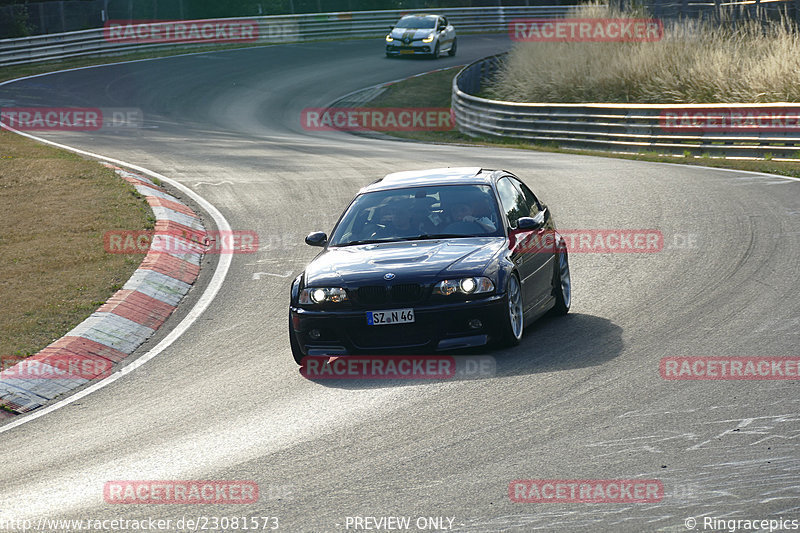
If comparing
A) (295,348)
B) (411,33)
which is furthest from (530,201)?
(411,33)

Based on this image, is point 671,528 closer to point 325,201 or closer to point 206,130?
point 325,201

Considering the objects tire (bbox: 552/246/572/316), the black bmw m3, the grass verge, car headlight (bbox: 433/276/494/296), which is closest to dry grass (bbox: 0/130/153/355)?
the black bmw m3

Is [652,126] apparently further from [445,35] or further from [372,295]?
[445,35]

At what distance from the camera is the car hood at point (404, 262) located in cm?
864

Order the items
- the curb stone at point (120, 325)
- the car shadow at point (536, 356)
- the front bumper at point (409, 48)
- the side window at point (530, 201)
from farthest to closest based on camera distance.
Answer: the front bumper at point (409, 48)
the side window at point (530, 201)
the curb stone at point (120, 325)
the car shadow at point (536, 356)

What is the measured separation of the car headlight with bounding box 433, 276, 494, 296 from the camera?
28.1 ft

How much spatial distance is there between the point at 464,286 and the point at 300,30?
42.9m

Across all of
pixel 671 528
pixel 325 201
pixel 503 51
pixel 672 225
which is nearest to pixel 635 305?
pixel 672 225

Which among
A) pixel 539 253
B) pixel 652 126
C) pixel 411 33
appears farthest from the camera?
pixel 411 33

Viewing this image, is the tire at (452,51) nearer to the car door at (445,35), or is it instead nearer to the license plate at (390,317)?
the car door at (445,35)

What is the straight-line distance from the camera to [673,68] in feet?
94.7

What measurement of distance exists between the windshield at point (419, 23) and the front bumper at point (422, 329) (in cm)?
3869

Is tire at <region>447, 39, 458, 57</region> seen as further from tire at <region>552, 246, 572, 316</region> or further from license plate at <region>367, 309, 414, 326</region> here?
license plate at <region>367, 309, 414, 326</region>

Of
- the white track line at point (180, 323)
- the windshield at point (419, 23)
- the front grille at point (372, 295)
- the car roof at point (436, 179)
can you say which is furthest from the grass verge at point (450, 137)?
the front grille at point (372, 295)
